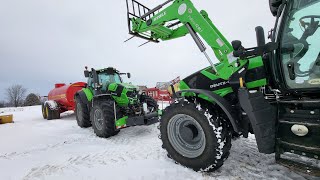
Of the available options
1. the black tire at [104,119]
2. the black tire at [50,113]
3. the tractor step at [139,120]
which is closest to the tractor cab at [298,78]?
the tractor step at [139,120]

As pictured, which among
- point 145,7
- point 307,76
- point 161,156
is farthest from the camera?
point 145,7

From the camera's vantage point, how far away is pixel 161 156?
4.23 meters

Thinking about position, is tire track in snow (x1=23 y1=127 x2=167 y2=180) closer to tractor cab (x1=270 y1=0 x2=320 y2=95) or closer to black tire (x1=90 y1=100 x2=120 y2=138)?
black tire (x1=90 y1=100 x2=120 y2=138)

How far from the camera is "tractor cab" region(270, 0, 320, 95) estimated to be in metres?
2.70

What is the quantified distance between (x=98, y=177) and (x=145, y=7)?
4.06m

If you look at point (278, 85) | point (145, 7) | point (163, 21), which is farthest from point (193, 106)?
point (145, 7)

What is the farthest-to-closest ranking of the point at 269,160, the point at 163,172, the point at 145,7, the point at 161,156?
the point at 145,7
the point at 161,156
the point at 269,160
the point at 163,172

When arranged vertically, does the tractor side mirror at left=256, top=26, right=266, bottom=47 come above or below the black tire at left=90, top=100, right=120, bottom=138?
above

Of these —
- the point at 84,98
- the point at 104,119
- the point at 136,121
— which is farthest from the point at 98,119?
the point at 84,98

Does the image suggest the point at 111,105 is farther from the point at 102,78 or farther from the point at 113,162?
the point at 113,162

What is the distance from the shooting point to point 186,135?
3596 mm

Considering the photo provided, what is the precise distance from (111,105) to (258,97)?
14.8 feet

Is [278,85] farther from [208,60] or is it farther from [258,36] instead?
[208,60]

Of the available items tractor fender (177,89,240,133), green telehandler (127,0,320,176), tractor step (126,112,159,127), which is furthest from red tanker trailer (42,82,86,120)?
tractor fender (177,89,240,133)
